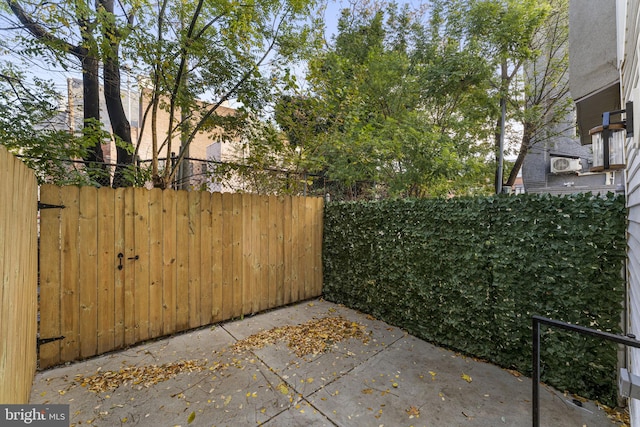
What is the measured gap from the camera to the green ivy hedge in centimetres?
Answer: 225

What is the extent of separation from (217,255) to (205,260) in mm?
163

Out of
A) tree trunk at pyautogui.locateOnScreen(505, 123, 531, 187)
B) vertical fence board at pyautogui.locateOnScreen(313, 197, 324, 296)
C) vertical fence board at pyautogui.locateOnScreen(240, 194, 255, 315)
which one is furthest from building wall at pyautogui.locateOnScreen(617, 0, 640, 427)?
tree trunk at pyautogui.locateOnScreen(505, 123, 531, 187)

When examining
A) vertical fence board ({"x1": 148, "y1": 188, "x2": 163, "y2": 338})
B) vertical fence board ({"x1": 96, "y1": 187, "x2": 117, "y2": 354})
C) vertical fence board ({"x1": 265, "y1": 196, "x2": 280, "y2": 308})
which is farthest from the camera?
vertical fence board ({"x1": 265, "y1": 196, "x2": 280, "y2": 308})

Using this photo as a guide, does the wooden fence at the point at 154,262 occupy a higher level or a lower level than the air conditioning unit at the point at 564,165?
lower

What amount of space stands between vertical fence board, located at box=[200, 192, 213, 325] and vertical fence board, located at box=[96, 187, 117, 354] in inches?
36.1

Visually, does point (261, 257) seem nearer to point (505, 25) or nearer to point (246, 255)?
point (246, 255)

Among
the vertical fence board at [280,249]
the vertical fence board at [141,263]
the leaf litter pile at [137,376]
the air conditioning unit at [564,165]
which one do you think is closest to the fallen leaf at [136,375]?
the leaf litter pile at [137,376]

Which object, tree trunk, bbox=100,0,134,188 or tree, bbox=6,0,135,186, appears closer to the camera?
tree, bbox=6,0,135,186

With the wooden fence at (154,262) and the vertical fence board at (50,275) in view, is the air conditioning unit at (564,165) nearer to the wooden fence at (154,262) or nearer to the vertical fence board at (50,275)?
the wooden fence at (154,262)

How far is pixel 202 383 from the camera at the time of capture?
2473 mm

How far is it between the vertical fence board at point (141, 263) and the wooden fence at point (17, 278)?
0.79 m

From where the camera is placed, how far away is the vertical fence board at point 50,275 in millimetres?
2600

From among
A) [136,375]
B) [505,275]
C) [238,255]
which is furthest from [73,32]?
[505,275]

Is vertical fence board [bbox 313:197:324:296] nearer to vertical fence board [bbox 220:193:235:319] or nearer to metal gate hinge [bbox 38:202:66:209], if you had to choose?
vertical fence board [bbox 220:193:235:319]
